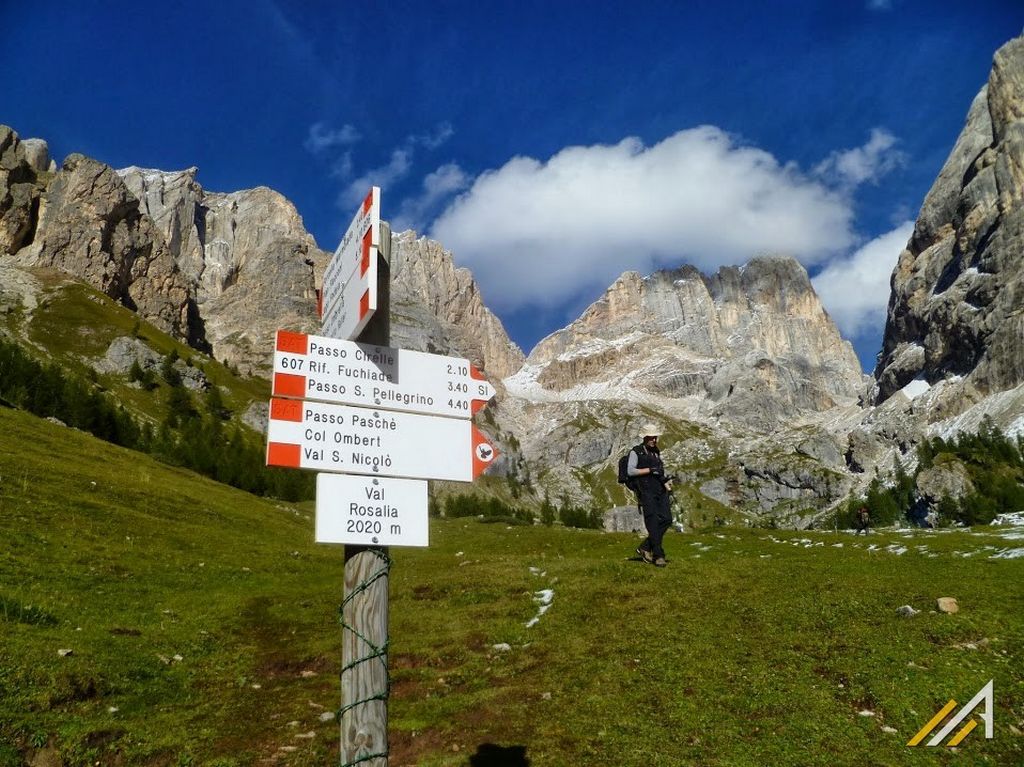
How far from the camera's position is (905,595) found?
17.8m

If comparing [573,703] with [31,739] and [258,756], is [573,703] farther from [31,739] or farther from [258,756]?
[31,739]

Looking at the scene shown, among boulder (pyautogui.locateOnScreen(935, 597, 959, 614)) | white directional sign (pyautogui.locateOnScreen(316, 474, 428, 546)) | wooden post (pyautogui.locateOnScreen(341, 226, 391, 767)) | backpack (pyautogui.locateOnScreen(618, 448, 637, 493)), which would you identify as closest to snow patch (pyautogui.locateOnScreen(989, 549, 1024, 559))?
boulder (pyautogui.locateOnScreen(935, 597, 959, 614))

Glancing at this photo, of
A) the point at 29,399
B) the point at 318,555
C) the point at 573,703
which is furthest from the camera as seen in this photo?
the point at 29,399

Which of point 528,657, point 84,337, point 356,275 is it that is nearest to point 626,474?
point 528,657

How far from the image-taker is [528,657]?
16734 mm

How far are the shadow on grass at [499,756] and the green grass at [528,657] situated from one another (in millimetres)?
308

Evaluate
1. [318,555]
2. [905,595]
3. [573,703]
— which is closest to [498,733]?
[573,703]

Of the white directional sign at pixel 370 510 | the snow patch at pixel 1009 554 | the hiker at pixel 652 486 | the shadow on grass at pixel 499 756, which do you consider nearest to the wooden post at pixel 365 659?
the white directional sign at pixel 370 510

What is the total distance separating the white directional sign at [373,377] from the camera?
26.2 feet

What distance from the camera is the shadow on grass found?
10992 mm

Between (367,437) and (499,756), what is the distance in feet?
21.8

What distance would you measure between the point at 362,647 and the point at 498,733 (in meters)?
6.06

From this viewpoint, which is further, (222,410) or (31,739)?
(222,410)

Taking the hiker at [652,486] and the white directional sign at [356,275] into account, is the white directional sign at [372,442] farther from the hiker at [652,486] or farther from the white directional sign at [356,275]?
the hiker at [652,486]
